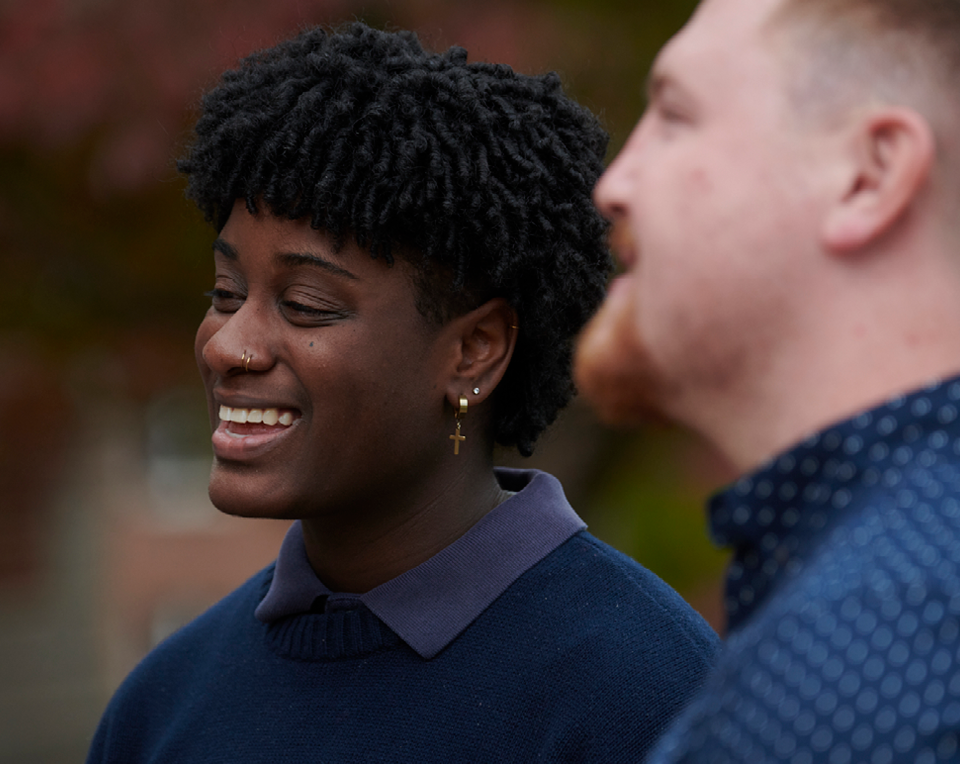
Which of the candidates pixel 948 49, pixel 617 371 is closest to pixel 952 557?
pixel 617 371

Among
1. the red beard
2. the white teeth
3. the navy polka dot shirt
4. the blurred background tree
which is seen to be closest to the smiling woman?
the white teeth

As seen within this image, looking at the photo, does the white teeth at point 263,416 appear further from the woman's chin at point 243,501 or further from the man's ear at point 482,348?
the man's ear at point 482,348

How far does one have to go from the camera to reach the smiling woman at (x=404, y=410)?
6.98ft

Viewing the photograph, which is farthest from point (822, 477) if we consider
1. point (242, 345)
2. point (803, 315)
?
point (242, 345)

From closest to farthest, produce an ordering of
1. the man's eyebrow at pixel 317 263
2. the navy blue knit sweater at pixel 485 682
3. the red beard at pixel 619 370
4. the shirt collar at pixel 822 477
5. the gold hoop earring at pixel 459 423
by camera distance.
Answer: the shirt collar at pixel 822 477
the red beard at pixel 619 370
the navy blue knit sweater at pixel 485 682
the man's eyebrow at pixel 317 263
the gold hoop earring at pixel 459 423

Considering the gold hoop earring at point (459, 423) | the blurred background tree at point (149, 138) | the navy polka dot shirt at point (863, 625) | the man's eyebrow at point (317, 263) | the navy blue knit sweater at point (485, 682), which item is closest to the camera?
the navy polka dot shirt at point (863, 625)

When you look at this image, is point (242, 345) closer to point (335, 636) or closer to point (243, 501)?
point (243, 501)

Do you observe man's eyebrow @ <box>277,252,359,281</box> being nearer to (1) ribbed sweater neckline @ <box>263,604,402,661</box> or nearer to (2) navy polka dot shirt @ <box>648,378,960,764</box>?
(1) ribbed sweater neckline @ <box>263,604,402,661</box>

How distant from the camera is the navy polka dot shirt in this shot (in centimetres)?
106

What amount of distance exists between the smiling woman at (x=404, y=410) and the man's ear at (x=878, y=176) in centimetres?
100

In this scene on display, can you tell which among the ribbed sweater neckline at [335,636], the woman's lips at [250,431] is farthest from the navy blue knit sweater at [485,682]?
the woman's lips at [250,431]

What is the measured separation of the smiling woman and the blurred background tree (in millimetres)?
1612

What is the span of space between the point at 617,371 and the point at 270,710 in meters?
1.22

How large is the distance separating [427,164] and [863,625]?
1.36 meters
